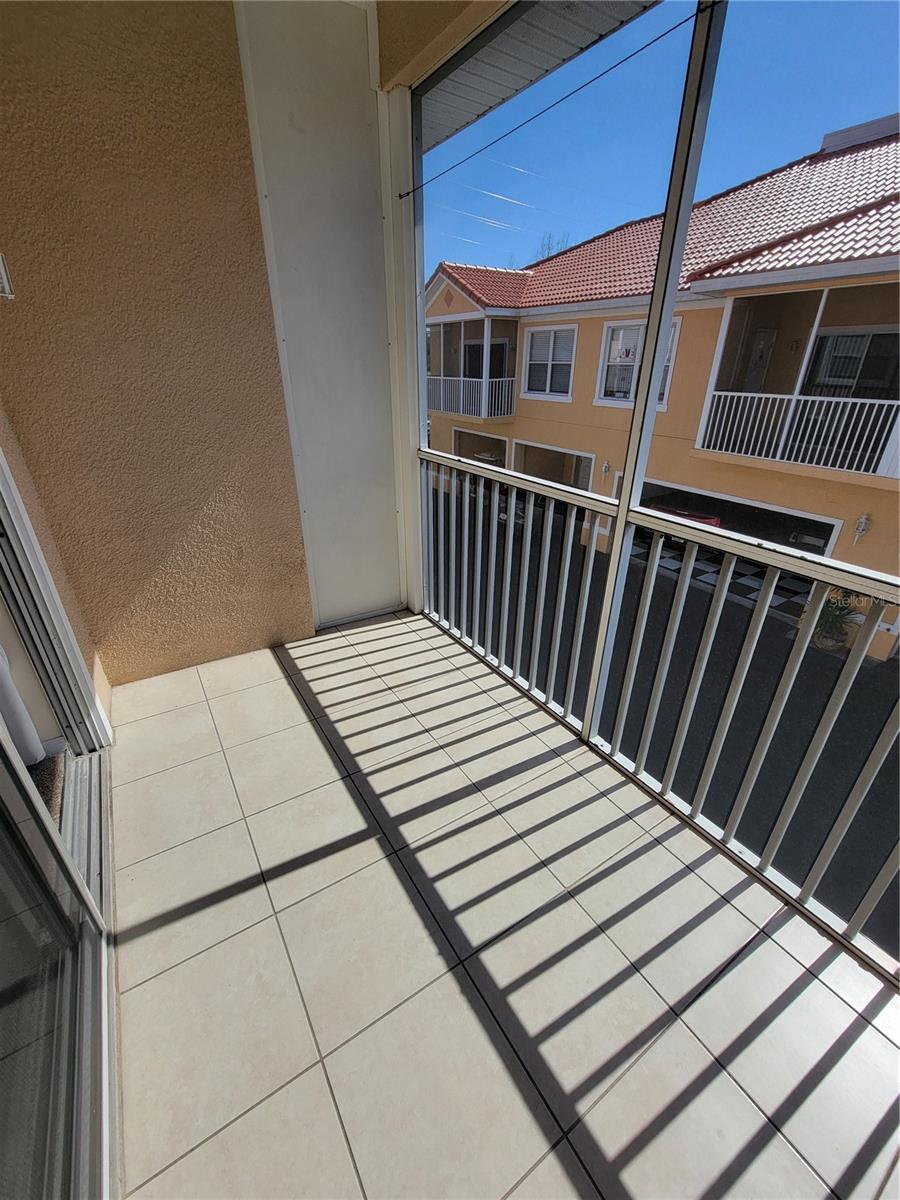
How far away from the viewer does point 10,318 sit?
5.24 ft

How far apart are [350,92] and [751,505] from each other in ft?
7.36

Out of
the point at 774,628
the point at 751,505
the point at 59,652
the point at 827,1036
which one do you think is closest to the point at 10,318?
the point at 59,652

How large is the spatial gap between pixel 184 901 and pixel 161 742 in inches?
28.8

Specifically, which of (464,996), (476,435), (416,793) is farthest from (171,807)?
(476,435)

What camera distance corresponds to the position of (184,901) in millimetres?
1353

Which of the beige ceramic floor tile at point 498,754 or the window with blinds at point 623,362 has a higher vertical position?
the window with blinds at point 623,362

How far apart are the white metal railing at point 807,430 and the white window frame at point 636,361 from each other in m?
0.35

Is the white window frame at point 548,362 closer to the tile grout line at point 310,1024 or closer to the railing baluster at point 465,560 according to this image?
the railing baluster at point 465,560

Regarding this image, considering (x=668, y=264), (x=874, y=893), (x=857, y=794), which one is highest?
(x=668, y=264)

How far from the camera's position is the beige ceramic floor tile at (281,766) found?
5.54 ft

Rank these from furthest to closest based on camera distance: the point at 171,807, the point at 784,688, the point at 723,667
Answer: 1. the point at 723,667
2. the point at 171,807
3. the point at 784,688

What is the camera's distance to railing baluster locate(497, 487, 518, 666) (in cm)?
211

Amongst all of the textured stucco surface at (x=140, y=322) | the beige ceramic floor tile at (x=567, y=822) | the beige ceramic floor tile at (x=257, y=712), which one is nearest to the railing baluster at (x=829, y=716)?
the beige ceramic floor tile at (x=567, y=822)

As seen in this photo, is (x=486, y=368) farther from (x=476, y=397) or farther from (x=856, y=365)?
(x=856, y=365)
